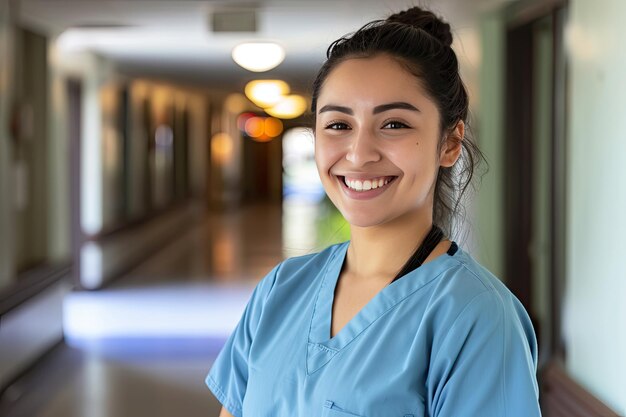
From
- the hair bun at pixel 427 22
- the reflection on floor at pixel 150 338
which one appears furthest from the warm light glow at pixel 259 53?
the hair bun at pixel 427 22

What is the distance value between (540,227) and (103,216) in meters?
5.22

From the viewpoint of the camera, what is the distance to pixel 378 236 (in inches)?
52.1

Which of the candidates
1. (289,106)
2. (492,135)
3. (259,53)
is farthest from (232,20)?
(289,106)

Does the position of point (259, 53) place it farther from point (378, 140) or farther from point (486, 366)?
point (486, 366)

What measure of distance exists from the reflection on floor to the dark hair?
11.6 inches

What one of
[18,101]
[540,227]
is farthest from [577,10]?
[18,101]

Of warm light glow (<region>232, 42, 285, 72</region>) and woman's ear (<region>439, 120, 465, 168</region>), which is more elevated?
warm light glow (<region>232, 42, 285, 72</region>)

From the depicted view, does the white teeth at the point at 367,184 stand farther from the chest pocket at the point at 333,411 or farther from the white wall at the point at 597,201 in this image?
the white wall at the point at 597,201

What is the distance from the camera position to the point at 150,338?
21.1ft

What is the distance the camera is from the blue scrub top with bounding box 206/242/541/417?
1.09 metres

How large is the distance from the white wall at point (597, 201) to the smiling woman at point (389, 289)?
6.72 ft

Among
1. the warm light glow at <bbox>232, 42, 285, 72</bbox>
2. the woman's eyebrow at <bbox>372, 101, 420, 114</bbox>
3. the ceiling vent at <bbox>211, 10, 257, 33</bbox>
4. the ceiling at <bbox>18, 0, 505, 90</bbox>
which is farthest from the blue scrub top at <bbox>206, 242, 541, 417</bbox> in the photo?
the warm light glow at <bbox>232, 42, 285, 72</bbox>

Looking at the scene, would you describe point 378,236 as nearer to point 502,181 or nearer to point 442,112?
point 442,112

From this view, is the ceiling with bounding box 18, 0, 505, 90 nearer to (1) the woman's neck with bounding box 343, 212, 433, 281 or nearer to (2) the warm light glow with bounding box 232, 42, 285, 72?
(2) the warm light glow with bounding box 232, 42, 285, 72
